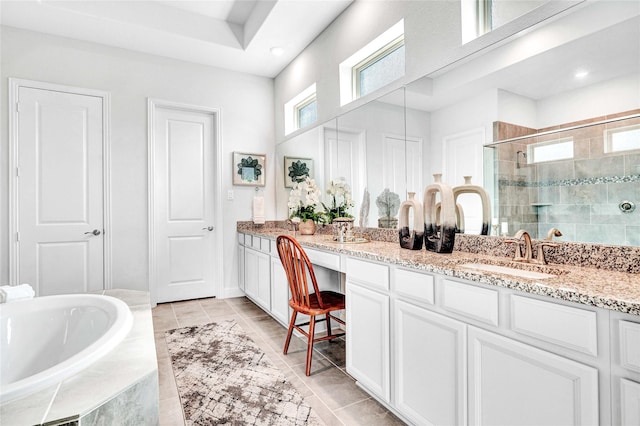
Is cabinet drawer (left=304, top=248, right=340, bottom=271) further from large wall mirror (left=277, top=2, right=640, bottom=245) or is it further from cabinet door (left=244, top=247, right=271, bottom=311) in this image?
cabinet door (left=244, top=247, right=271, bottom=311)

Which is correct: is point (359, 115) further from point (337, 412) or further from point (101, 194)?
point (101, 194)

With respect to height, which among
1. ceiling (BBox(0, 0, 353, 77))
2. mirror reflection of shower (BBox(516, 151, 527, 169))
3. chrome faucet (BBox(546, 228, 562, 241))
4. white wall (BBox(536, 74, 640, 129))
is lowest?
chrome faucet (BBox(546, 228, 562, 241))

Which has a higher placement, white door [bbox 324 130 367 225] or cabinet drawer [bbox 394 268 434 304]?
white door [bbox 324 130 367 225]

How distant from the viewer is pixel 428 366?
137 centimetres

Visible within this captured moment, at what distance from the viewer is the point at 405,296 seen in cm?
149

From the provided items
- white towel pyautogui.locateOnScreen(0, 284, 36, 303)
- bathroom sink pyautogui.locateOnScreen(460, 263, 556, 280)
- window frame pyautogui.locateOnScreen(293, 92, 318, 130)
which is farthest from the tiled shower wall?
white towel pyautogui.locateOnScreen(0, 284, 36, 303)

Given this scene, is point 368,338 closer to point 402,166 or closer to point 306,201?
point 402,166

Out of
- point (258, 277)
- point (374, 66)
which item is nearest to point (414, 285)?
point (374, 66)

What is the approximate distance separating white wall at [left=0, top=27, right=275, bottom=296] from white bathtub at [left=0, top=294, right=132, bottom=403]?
183 cm

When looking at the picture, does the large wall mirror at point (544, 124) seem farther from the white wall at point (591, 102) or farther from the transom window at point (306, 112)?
the transom window at point (306, 112)

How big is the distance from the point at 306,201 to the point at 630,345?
2.58m

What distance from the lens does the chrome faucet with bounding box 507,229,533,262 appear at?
4.65 feet

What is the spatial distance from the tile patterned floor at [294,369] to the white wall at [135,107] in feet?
2.12

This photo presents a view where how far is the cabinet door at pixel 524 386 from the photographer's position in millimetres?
897
